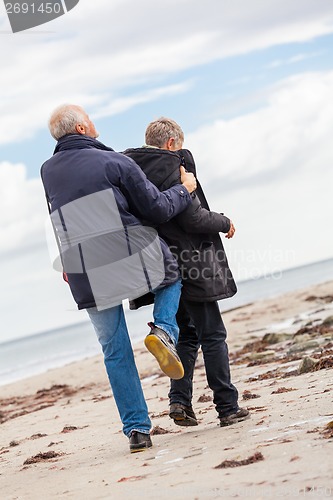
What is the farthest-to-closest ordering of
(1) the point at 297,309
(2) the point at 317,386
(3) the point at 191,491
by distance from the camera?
(1) the point at 297,309, (2) the point at 317,386, (3) the point at 191,491

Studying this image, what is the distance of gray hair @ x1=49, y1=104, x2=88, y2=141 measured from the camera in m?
5.21

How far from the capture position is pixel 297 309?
21.0 m

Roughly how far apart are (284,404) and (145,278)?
4.34 ft

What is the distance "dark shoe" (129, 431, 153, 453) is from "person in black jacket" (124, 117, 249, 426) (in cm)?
44

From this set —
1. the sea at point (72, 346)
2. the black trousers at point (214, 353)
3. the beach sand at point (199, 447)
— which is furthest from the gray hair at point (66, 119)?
the sea at point (72, 346)

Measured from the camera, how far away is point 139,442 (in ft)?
16.9

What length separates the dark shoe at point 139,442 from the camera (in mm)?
5125

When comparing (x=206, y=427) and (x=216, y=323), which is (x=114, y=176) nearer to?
(x=216, y=323)

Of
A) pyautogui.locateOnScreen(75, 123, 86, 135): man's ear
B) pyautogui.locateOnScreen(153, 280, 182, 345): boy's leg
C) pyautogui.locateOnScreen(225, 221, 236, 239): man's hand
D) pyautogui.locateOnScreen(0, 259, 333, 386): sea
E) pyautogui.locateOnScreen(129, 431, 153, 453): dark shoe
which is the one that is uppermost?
pyautogui.locateOnScreen(75, 123, 86, 135): man's ear

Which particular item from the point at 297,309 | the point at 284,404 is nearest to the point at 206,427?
the point at 284,404

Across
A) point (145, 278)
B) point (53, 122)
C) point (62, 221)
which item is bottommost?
point (145, 278)

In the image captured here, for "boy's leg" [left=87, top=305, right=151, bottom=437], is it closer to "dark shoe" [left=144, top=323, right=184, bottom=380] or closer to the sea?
"dark shoe" [left=144, top=323, right=184, bottom=380]

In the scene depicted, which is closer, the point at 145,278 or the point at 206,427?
the point at 145,278

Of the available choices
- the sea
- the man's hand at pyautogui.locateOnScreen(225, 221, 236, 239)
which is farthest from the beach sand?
the sea
